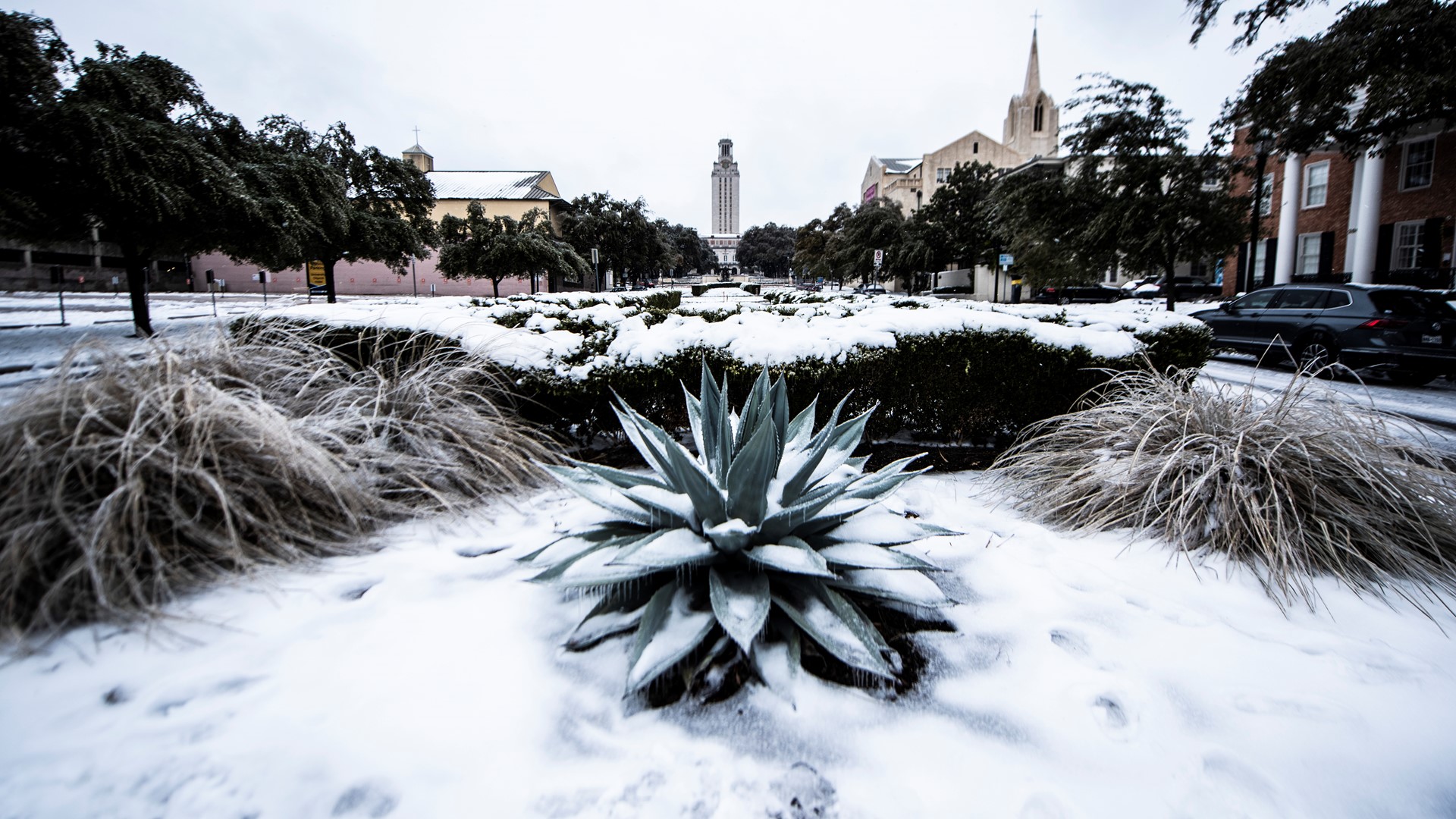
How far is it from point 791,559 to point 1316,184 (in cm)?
3093

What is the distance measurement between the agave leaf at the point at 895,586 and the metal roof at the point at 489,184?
55.0m

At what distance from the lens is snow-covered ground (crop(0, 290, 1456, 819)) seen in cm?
146

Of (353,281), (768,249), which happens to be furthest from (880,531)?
(768,249)

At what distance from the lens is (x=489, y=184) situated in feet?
178

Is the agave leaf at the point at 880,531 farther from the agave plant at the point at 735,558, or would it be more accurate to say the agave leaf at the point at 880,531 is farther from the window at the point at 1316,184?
the window at the point at 1316,184

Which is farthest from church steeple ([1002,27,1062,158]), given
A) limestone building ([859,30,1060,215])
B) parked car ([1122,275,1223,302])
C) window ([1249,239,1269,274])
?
window ([1249,239,1269,274])

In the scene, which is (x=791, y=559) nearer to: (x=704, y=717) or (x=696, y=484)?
(x=696, y=484)

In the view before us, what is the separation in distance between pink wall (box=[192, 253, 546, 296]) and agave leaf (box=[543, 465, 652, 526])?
40768 mm

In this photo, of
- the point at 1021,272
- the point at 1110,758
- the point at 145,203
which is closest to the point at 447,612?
the point at 1110,758

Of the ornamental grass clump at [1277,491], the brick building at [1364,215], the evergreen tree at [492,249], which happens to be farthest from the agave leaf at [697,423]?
the evergreen tree at [492,249]

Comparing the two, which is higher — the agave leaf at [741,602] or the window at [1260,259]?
the window at [1260,259]

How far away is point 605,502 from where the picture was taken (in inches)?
91.4

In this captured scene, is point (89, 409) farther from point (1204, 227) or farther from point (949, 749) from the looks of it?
point (1204, 227)

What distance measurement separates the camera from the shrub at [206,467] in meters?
2.04
